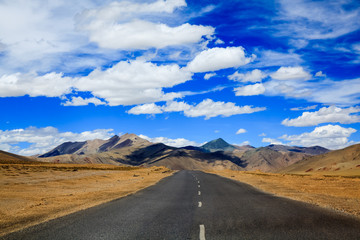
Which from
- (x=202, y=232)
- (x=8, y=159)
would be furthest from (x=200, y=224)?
(x=8, y=159)

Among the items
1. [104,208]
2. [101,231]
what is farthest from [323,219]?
[104,208]

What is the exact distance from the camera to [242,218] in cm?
1155

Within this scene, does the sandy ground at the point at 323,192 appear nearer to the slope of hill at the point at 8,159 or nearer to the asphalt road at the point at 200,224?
the asphalt road at the point at 200,224

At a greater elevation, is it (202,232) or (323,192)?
(202,232)

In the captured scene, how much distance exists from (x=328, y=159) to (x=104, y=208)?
171453mm

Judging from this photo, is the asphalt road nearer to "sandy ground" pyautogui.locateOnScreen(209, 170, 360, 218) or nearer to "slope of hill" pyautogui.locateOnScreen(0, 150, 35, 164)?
"sandy ground" pyautogui.locateOnScreen(209, 170, 360, 218)

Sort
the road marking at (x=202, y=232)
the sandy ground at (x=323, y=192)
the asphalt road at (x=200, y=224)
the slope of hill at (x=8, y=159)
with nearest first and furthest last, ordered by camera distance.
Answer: the road marking at (x=202, y=232) < the asphalt road at (x=200, y=224) < the sandy ground at (x=323, y=192) < the slope of hill at (x=8, y=159)

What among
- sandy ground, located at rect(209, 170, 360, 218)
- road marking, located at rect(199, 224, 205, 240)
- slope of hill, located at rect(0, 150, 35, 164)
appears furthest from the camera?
slope of hill, located at rect(0, 150, 35, 164)

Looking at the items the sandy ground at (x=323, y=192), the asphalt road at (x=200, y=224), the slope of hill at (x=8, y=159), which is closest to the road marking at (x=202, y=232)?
the asphalt road at (x=200, y=224)

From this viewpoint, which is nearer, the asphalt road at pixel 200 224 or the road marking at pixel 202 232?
the road marking at pixel 202 232

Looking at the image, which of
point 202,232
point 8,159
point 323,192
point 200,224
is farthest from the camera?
point 8,159

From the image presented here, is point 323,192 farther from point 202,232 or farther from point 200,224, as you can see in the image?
point 202,232

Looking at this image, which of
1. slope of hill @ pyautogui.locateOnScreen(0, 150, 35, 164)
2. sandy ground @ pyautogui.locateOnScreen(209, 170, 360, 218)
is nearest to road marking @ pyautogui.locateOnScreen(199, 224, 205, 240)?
sandy ground @ pyautogui.locateOnScreen(209, 170, 360, 218)

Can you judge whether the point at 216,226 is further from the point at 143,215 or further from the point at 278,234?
the point at 143,215
